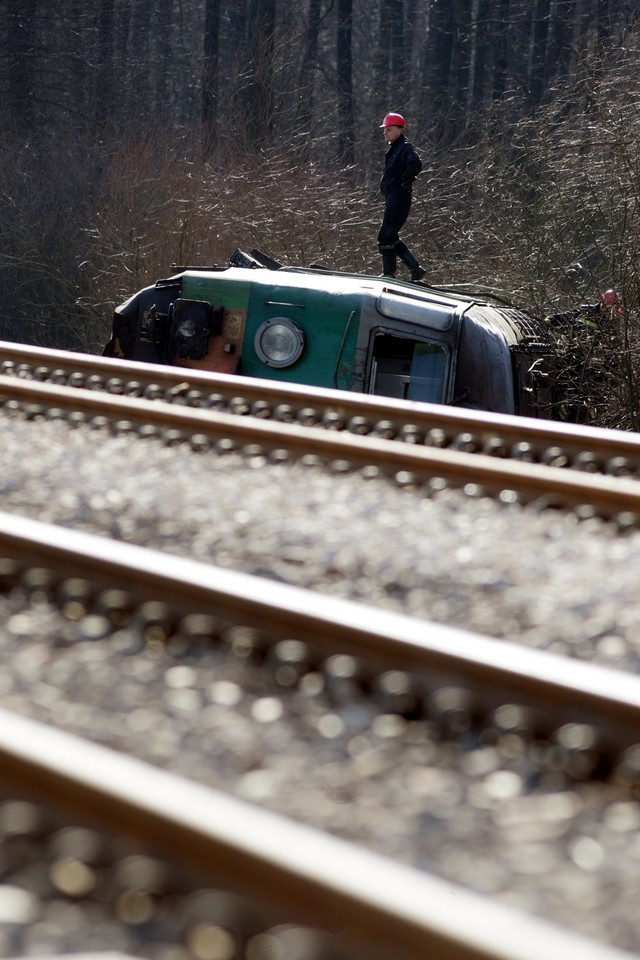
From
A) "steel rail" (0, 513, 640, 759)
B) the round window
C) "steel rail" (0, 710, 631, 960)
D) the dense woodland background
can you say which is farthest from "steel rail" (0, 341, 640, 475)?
the dense woodland background

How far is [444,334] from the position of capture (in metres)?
10.1

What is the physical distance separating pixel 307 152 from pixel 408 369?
44.1 feet

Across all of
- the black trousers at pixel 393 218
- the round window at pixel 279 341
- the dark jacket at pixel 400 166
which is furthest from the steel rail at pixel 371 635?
the dark jacket at pixel 400 166

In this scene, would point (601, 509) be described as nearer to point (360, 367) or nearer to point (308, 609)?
point (308, 609)

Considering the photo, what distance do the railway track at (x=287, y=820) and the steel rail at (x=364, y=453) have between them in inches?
76.5

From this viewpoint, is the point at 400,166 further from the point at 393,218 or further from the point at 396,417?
the point at 396,417

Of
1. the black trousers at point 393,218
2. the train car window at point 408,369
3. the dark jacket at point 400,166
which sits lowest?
the train car window at point 408,369

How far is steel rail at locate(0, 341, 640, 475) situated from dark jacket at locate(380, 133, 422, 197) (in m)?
8.38

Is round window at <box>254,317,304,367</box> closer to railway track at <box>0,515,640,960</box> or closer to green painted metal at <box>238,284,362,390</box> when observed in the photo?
green painted metal at <box>238,284,362,390</box>

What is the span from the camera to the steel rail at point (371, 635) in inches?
108

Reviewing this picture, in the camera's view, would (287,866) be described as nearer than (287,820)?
Yes

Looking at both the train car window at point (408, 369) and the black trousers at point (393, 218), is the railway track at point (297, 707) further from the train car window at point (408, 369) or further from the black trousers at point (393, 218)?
the black trousers at point (393, 218)

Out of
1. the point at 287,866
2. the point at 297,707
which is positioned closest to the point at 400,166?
the point at 297,707

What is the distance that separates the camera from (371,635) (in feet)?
9.95
